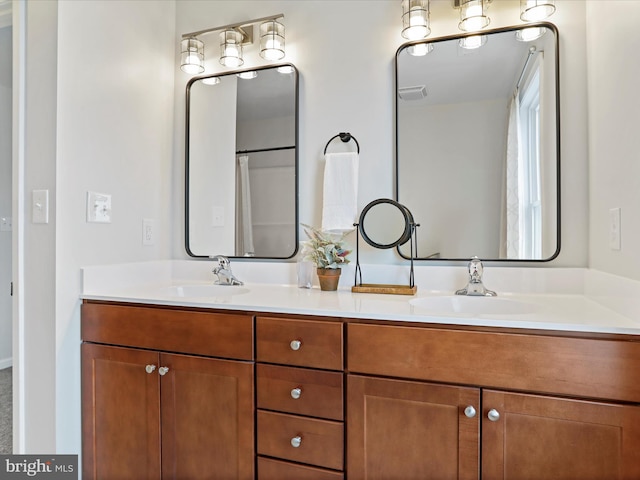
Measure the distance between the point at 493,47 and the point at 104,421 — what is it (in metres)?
2.11

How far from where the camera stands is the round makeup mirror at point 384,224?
1.54 meters

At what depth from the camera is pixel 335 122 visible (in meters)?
1.70

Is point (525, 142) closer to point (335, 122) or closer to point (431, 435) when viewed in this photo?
point (335, 122)

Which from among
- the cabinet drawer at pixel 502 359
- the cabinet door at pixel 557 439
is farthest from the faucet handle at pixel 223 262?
the cabinet door at pixel 557 439

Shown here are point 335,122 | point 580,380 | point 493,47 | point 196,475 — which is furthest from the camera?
point 335,122

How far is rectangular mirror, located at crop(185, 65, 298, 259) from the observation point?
5.78 ft

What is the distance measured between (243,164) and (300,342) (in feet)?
3.39

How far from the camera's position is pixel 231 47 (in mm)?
1794

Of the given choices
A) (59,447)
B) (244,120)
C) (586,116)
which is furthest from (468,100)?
(59,447)

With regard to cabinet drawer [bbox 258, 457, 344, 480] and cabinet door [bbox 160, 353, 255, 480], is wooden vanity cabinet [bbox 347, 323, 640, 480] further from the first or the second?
cabinet door [bbox 160, 353, 255, 480]

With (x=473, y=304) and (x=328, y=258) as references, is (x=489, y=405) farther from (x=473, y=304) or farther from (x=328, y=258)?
(x=328, y=258)

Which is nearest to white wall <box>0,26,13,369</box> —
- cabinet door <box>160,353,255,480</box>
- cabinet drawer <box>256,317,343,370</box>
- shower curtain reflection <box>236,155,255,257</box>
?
shower curtain reflection <box>236,155,255,257</box>

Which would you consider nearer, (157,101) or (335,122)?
(335,122)

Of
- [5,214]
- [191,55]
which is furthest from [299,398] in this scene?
[5,214]
